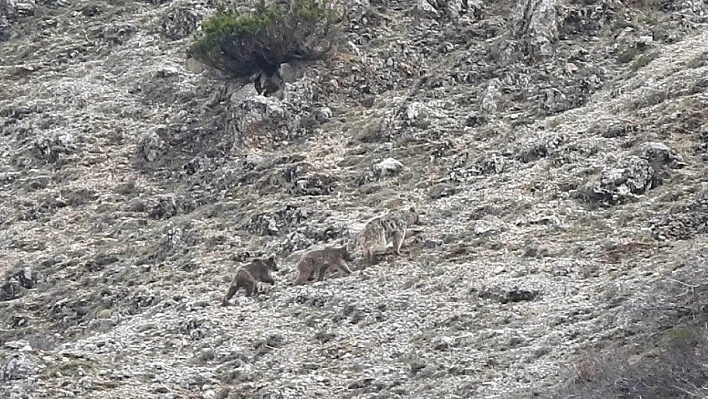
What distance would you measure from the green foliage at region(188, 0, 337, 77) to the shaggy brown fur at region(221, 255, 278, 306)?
9391mm

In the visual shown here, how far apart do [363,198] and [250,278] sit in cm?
402

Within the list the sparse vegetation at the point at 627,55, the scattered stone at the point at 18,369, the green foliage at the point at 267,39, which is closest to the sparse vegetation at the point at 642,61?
the sparse vegetation at the point at 627,55

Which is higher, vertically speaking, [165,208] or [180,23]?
[180,23]

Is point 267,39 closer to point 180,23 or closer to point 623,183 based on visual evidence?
point 180,23

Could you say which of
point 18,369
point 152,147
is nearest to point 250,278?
point 18,369

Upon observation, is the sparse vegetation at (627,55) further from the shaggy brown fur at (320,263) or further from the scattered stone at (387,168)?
the shaggy brown fur at (320,263)

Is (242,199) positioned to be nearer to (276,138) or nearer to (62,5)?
(276,138)

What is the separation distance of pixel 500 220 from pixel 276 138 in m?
7.67

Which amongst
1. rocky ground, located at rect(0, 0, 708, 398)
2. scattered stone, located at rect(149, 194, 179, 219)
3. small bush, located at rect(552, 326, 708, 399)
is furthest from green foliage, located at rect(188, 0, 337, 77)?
small bush, located at rect(552, 326, 708, 399)

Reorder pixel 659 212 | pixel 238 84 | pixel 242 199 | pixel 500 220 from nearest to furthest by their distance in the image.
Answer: pixel 659 212
pixel 500 220
pixel 242 199
pixel 238 84

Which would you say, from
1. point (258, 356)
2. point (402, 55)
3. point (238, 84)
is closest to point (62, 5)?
point (238, 84)

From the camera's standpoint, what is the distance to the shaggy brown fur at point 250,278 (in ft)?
64.4

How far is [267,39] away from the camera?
92.0 feet

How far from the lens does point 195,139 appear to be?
27297mm
